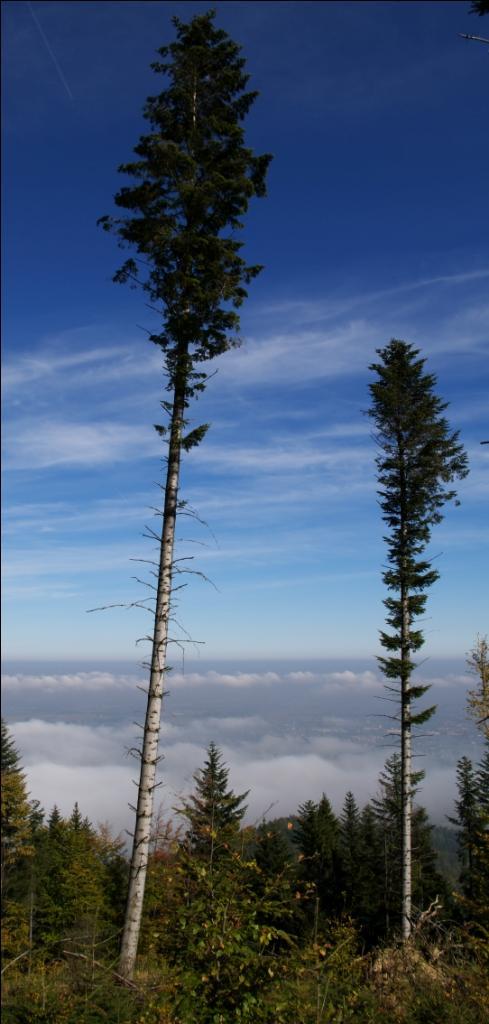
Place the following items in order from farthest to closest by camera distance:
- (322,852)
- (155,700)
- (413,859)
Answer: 1. (322,852)
2. (413,859)
3. (155,700)

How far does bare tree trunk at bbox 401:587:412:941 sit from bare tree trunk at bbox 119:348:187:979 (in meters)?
8.04

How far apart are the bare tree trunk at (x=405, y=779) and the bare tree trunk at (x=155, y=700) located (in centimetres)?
804

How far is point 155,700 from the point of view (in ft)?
30.0

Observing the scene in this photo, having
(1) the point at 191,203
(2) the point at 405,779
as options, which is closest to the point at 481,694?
→ (2) the point at 405,779

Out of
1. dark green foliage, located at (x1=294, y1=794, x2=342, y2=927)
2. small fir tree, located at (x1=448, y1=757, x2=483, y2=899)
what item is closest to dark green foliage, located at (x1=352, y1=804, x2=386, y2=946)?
dark green foliage, located at (x1=294, y1=794, x2=342, y2=927)

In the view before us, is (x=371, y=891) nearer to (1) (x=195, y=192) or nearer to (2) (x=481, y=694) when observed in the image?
(2) (x=481, y=694)

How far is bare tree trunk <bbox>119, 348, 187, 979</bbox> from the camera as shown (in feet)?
28.0

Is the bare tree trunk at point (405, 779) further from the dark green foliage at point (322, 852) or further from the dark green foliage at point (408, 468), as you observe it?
the dark green foliage at point (322, 852)

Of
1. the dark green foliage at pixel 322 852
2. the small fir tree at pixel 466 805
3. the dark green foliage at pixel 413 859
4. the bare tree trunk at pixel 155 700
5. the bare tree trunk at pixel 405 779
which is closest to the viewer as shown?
the bare tree trunk at pixel 155 700

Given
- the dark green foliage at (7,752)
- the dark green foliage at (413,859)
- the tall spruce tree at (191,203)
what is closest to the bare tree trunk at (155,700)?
the tall spruce tree at (191,203)

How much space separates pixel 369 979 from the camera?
745 centimetres

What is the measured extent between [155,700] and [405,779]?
8.81m

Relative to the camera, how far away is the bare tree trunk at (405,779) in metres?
13.4

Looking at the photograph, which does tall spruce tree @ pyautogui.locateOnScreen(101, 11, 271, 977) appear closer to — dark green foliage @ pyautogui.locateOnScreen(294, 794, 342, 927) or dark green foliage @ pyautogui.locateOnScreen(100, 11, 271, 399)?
dark green foliage @ pyautogui.locateOnScreen(100, 11, 271, 399)
